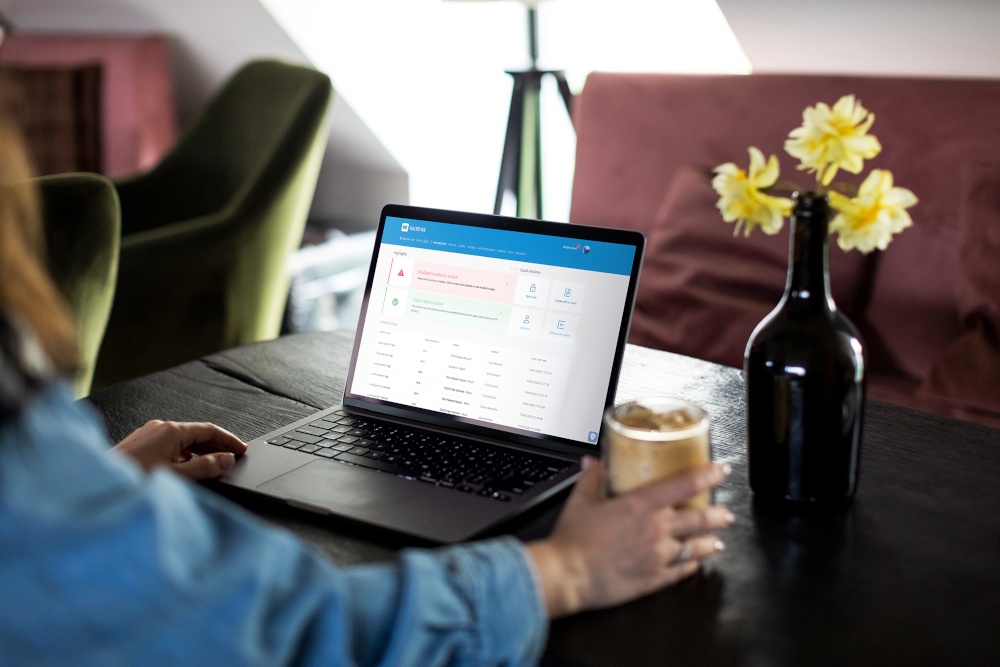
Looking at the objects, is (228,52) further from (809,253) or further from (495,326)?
(809,253)

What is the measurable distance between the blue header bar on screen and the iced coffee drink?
0.87 feet

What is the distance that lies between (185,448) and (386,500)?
22 centimetres

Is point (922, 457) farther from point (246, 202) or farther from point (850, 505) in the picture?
point (246, 202)

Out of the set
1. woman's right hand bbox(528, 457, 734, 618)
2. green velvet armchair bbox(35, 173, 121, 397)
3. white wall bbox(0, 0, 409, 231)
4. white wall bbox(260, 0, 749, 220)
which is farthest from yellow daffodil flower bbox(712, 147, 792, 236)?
white wall bbox(0, 0, 409, 231)

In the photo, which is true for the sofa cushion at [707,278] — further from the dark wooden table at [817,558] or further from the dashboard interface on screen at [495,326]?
the dashboard interface on screen at [495,326]

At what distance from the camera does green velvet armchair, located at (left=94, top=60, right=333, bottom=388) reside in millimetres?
2039

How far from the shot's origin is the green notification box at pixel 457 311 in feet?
3.28

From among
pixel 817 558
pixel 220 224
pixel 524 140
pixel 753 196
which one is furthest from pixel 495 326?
pixel 524 140

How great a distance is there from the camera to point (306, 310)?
10.9 feet

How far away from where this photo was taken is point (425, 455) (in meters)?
0.93

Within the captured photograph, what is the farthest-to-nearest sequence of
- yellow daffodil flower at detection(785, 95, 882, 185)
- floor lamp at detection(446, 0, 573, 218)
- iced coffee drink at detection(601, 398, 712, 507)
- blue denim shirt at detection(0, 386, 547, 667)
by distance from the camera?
floor lamp at detection(446, 0, 573, 218)
yellow daffodil flower at detection(785, 95, 882, 185)
iced coffee drink at detection(601, 398, 712, 507)
blue denim shirt at detection(0, 386, 547, 667)

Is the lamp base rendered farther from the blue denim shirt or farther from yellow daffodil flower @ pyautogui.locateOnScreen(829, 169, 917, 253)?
the blue denim shirt

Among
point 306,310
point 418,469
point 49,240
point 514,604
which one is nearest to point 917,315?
point 418,469

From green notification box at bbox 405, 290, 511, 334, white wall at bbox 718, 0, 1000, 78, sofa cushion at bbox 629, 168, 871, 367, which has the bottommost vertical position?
sofa cushion at bbox 629, 168, 871, 367
